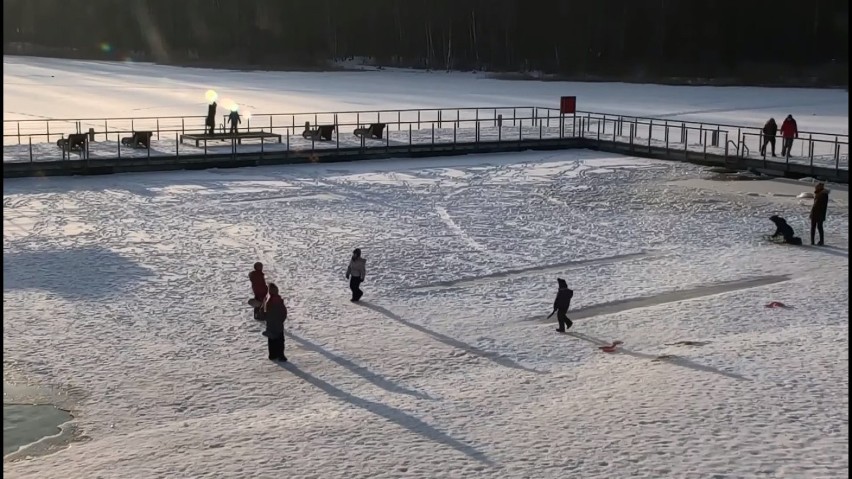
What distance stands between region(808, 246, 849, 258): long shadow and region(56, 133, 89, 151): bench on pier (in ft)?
51.5

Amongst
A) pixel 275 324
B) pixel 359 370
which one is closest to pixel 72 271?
pixel 275 324

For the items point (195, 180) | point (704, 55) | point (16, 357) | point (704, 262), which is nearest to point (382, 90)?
point (704, 55)

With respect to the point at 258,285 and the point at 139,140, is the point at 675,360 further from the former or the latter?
the point at 139,140

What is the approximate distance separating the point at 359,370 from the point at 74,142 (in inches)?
643

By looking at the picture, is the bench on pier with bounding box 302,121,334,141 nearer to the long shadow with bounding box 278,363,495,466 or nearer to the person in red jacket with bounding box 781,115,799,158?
the person in red jacket with bounding box 781,115,799,158

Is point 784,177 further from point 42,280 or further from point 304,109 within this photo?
point 304,109

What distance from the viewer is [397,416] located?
8.68 metres

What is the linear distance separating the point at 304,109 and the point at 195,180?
14961 mm

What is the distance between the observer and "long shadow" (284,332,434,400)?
9.33 m

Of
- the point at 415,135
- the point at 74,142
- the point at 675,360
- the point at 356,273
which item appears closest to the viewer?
the point at 675,360

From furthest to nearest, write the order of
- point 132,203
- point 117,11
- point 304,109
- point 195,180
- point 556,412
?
point 117,11, point 304,109, point 195,180, point 132,203, point 556,412

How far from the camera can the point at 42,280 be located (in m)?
13.1

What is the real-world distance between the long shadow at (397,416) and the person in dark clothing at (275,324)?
0.19 meters

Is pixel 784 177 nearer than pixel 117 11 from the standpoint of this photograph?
Yes
